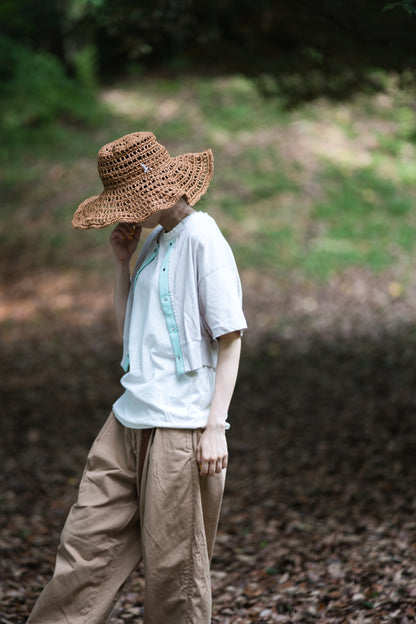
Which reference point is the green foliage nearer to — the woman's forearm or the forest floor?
the forest floor

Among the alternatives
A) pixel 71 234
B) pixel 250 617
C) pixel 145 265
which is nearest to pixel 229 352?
pixel 145 265

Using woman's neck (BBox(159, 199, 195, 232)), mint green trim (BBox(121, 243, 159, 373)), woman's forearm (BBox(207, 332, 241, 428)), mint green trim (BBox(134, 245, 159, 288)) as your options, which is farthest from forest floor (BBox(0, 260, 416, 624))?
woman's neck (BBox(159, 199, 195, 232))

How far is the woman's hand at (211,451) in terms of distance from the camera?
2.16 meters

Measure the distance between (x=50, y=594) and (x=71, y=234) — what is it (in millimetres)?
9279

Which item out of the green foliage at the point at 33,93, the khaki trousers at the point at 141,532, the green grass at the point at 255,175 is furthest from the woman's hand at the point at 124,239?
the green foliage at the point at 33,93

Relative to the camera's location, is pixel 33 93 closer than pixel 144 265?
No

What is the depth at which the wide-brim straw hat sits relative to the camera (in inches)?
86.4

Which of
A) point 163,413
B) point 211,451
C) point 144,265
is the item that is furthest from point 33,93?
point 211,451

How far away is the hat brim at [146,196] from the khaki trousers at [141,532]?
729 mm

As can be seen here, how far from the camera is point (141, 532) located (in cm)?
230

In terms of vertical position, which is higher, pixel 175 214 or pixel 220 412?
pixel 175 214

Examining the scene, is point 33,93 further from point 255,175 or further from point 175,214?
point 175,214

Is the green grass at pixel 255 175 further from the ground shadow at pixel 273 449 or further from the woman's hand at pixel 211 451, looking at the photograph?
the woman's hand at pixel 211 451

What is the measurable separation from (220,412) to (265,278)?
7.48m
